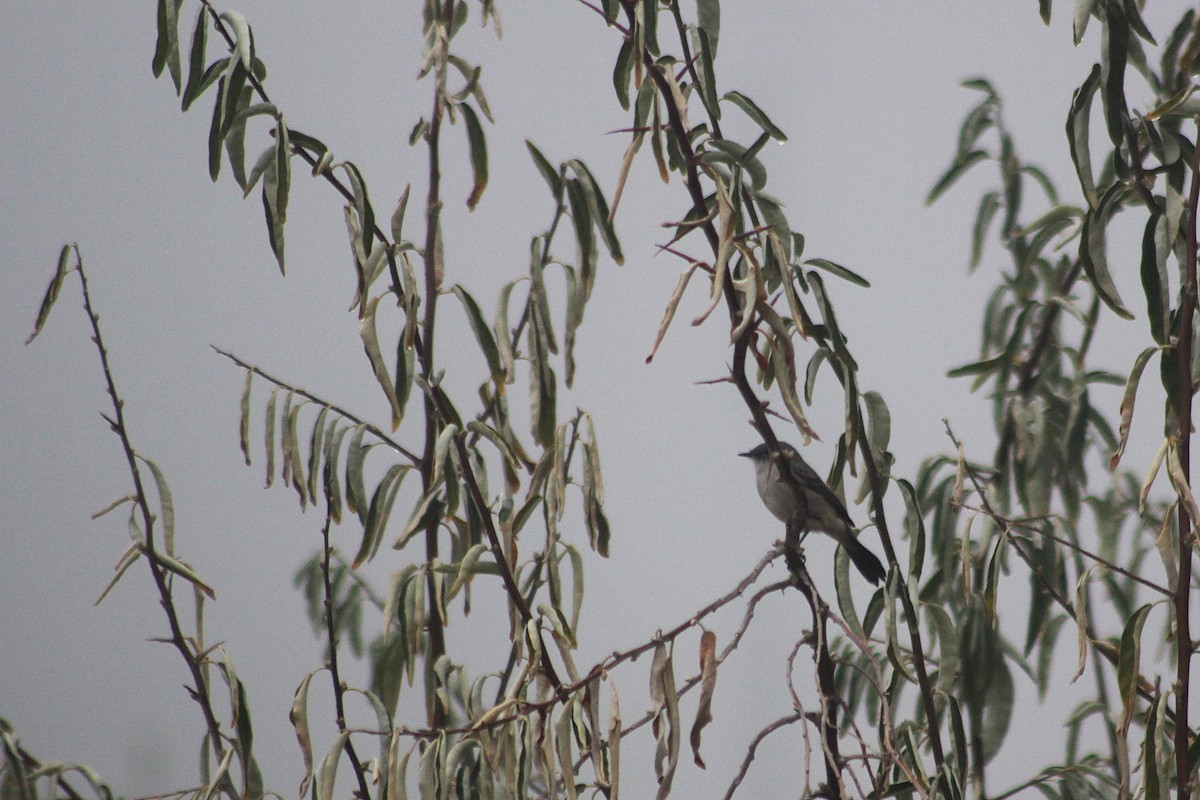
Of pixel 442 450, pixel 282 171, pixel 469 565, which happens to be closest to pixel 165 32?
pixel 282 171

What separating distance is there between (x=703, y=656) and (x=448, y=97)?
39.9 inches

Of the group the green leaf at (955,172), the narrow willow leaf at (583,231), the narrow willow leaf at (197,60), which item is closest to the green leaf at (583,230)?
the narrow willow leaf at (583,231)

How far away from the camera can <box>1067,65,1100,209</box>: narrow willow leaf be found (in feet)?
5.65

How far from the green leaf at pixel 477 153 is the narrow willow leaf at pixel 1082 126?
0.98 metres

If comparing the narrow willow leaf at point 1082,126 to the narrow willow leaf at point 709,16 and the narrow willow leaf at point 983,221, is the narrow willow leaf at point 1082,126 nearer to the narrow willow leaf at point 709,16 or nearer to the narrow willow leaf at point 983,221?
the narrow willow leaf at point 709,16

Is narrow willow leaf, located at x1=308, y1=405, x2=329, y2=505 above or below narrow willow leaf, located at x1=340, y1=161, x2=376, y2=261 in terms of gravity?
below

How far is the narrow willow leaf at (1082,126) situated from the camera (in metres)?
1.72

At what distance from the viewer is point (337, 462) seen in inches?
79.4

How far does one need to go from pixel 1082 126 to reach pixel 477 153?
1.01m

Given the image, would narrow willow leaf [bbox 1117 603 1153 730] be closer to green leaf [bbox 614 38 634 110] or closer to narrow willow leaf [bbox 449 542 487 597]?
narrow willow leaf [bbox 449 542 487 597]

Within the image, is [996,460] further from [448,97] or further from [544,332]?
[448,97]

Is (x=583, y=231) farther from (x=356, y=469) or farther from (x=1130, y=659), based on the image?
(x=1130, y=659)

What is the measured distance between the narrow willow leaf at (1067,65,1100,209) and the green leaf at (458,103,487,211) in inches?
38.7

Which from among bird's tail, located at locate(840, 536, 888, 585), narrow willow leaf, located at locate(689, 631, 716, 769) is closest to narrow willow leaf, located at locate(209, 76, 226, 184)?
narrow willow leaf, located at locate(689, 631, 716, 769)
